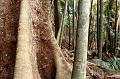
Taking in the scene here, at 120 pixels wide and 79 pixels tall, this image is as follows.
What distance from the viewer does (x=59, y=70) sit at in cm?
634

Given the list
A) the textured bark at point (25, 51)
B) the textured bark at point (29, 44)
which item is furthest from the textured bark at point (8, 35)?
the textured bark at point (25, 51)

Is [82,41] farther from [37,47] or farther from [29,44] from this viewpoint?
[37,47]

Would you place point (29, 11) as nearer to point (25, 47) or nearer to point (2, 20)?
point (2, 20)

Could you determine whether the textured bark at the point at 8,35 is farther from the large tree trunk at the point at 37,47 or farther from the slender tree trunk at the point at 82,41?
the slender tree trunk at the point at 82,41

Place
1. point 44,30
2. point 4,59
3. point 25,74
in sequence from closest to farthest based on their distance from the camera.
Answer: point 25,74 → point 4,59 → point 44,30

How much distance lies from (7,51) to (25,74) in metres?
0.83

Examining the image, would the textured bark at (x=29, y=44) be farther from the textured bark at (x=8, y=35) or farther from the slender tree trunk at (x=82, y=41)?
the slender tree trunk at (x=82, y=41)

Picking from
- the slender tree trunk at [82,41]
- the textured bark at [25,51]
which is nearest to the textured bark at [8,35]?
the textured bark at [25,51]

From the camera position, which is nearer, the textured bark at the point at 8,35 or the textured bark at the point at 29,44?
the textured bark at the point at 29,44

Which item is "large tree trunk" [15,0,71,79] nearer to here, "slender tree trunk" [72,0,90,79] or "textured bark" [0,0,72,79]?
"textured bark" [0,0,72,79]

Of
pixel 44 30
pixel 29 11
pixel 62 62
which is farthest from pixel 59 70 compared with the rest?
pixel 29 11

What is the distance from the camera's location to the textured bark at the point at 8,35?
568 centimetres

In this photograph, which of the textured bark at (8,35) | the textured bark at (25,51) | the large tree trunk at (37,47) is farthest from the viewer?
the textured bark at (8,35)

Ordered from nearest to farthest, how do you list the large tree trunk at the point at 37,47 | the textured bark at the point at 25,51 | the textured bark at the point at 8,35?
the textured bark at the point at 25,51 < the large tree trunk at the point at 37,47 < the textured bark at the point at 8,35
